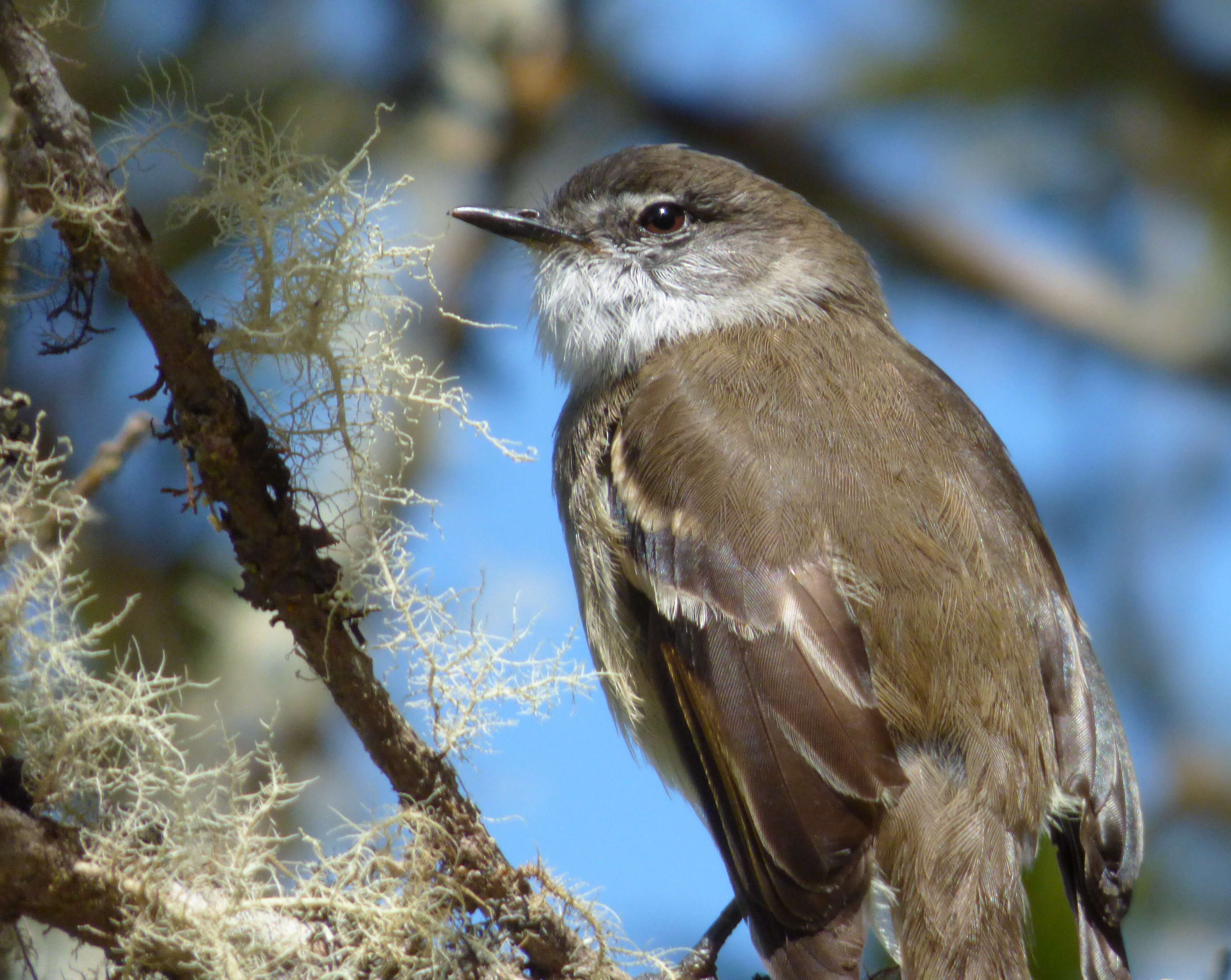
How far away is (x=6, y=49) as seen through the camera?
6.35 feet

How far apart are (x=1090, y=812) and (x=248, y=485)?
7.02 ft

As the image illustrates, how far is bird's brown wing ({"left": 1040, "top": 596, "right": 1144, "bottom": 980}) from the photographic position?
3123 millimetres

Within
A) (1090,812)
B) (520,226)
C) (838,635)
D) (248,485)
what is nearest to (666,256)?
(520,226)

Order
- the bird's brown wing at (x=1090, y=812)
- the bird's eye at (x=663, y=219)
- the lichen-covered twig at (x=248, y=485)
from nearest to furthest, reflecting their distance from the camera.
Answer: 1. the lichen-covered twig at (x=248, y=485)
2. the bird's brown wing at (x=1090, y=812)
3. the bird's eye at (x=663, y=219)

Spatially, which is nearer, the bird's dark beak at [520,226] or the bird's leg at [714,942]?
the bird's leg at [714,942]

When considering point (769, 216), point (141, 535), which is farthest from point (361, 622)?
point (769, 216)

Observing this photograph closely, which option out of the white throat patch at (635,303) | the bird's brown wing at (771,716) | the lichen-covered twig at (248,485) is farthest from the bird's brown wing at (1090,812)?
the lichen-covered twig at (248,485)

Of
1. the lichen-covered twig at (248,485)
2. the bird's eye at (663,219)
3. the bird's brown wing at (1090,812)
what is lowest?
the lichen-covered twig at (248,485)

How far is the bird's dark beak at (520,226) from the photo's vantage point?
3.87 meters

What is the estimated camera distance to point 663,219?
407 cm

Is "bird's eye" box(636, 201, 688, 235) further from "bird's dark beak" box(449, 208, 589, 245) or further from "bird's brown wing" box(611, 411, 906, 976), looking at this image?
"bird's brown wing" box(611, 411, 906, 976)

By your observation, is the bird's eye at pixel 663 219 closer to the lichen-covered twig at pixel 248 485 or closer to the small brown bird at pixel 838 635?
the small brown bird at pixel 838 635

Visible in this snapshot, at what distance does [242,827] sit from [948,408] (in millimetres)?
2169

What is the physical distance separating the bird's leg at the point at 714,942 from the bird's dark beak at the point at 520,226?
6.39 ft
